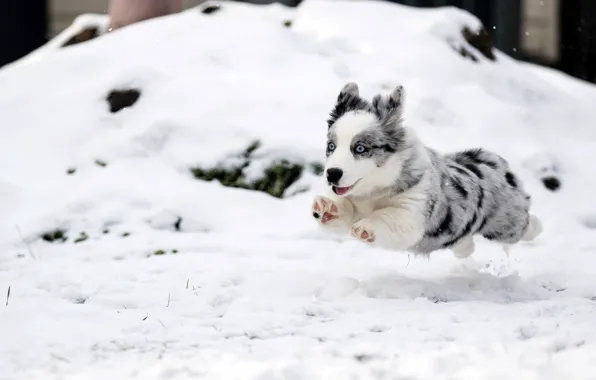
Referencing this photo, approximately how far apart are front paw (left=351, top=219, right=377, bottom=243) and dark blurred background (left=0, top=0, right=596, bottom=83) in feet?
33.4

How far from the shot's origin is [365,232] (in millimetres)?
4137

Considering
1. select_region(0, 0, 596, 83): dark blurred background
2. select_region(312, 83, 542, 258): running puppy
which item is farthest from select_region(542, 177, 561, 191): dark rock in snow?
select_region(0, 0, 596, 83): dark blurred background

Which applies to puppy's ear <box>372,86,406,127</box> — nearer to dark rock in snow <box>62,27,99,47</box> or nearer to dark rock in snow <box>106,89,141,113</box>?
dark rock in snow <box>106,89,141,113</box>

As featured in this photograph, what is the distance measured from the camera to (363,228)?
13.6 ft

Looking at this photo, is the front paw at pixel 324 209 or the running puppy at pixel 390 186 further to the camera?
the front paw at pixel 324 209

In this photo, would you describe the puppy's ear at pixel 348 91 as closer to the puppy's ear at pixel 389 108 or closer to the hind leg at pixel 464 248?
the puppy's ear at pixel 389 108

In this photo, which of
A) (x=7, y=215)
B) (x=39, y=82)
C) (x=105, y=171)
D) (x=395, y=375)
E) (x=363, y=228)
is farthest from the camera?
(x=39, y=82)

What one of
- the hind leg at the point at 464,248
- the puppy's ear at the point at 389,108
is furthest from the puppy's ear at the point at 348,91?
the hind leg at the point at 464,248

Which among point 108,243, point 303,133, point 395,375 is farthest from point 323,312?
Answer: point 303,133

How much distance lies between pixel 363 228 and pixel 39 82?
5549 millimetres

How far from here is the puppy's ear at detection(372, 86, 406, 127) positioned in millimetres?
4398

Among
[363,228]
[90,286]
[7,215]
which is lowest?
[7,215]

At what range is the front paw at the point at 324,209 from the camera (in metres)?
4.35

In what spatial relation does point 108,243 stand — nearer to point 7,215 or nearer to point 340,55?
point 7,215
